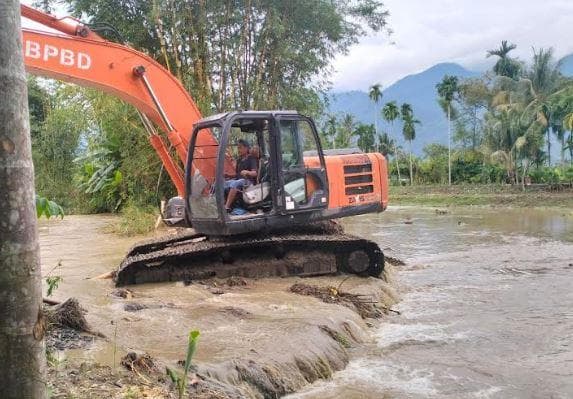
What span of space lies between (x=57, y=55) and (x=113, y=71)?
813 millimetres

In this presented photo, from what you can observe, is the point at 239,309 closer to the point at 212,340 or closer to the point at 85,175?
the point at 212,340

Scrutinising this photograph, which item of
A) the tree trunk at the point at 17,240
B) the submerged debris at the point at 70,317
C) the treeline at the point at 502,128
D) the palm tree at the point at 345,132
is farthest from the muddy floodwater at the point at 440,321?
the palm tree at the point at 345,132

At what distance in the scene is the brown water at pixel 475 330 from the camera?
5031 mm

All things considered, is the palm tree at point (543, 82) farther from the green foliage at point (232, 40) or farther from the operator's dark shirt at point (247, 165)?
the operator's dark shirt at point (247, 165)

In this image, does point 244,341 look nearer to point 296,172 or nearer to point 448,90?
point 296,172

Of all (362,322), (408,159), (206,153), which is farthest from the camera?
(408,159)

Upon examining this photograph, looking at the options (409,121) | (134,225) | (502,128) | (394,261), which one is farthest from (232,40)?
(409,121)

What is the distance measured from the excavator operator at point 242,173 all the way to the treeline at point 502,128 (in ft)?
79.5

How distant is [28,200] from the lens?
2.39 m

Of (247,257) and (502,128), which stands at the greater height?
(502,128)

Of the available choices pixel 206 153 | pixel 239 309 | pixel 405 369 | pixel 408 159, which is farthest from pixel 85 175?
pixel 408 159

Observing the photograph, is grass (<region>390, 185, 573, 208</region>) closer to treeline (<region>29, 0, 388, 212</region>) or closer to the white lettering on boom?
treeline (<region>29, 0, 388, 212</region>)

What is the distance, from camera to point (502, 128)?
132 ft

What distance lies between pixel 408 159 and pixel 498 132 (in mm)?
11710
